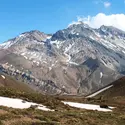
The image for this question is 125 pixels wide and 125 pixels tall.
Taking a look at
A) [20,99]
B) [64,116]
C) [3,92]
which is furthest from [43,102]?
[64,116]

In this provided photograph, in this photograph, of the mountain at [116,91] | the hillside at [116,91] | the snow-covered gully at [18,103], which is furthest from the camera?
the hillside at [116,91]

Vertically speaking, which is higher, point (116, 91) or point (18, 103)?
point (116, 91)

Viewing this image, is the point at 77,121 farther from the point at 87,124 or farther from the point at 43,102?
the point at 43,102

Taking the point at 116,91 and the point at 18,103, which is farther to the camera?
the point at 116,91

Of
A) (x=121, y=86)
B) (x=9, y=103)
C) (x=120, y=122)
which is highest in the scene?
(x=121, y=86)

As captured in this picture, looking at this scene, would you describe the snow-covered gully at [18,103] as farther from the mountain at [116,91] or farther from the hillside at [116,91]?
the hillside at [116,91]

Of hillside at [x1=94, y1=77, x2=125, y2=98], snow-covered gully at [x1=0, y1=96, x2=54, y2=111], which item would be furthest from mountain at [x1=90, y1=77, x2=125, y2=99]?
snow-covered gully at [x1=0, y1=96, x2=54, y2=111]

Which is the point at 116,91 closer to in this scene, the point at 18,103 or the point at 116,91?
the point at 116,91

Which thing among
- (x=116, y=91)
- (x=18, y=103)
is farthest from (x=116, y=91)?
(x=18, y=103)

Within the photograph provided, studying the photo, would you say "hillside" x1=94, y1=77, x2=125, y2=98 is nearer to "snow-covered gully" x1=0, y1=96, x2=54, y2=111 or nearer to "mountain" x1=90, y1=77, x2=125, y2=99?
"mountain" x1=90, y1=77, x2=125, y2=99

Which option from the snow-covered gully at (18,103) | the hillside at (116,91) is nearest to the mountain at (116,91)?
the hillside at (116,91)

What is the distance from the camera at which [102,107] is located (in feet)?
191

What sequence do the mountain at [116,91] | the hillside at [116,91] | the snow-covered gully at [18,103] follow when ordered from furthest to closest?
the hillside at [116,91] → the mountain at [116,91] → the snow-covered gully at [18,103]

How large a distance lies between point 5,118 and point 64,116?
877 centimetres
